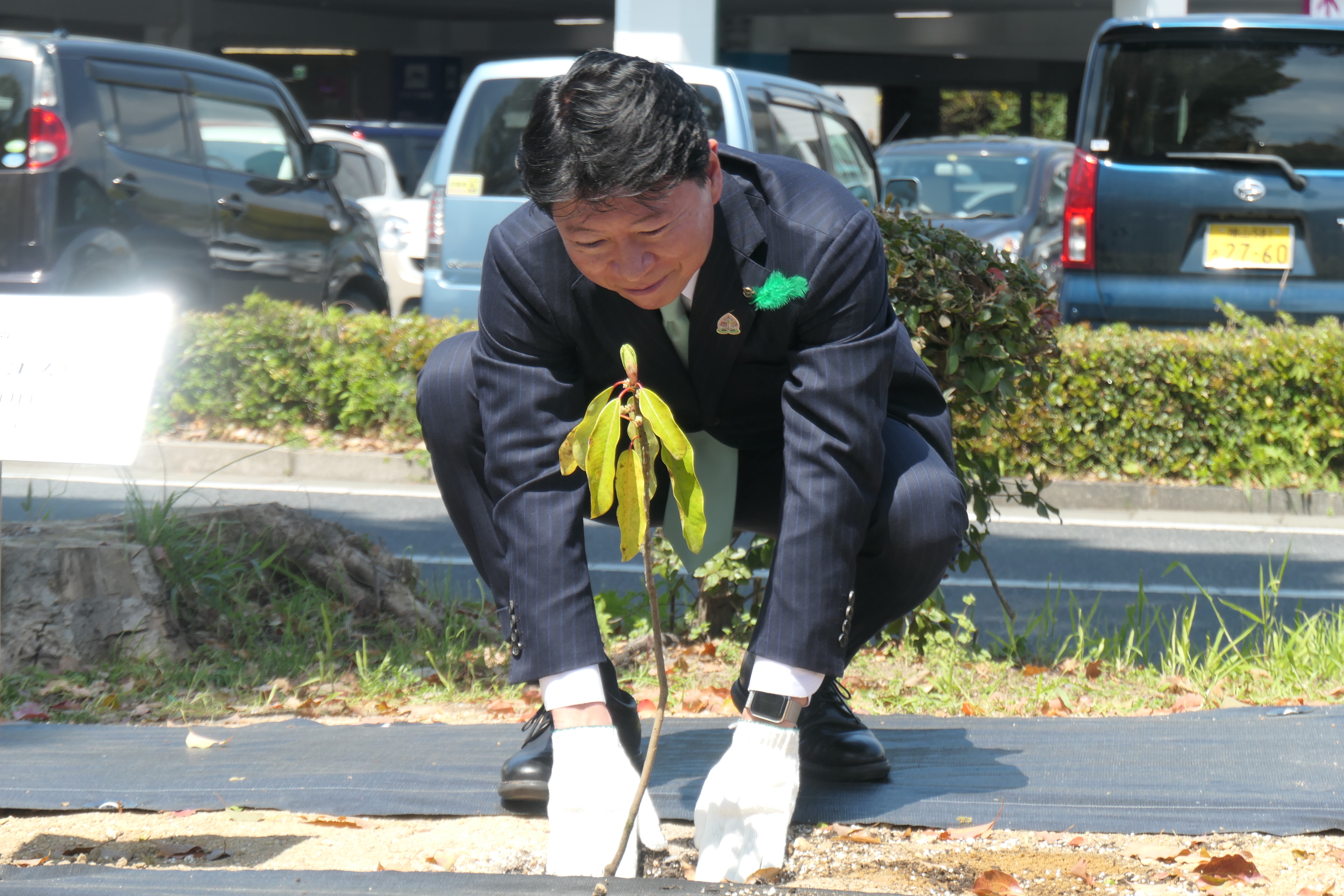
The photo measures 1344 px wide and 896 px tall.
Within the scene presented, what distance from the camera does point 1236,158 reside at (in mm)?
6430

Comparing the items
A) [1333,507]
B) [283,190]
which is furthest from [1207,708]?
[283,190]

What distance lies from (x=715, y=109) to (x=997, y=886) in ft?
16.7

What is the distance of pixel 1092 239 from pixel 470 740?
4879mm

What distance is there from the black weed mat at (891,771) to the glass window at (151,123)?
457 cm

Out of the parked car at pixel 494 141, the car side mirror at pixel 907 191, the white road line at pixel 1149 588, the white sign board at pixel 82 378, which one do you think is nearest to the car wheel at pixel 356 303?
the parked car at pixel 494 141

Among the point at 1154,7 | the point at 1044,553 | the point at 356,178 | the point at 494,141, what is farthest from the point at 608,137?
the point at 1154,7

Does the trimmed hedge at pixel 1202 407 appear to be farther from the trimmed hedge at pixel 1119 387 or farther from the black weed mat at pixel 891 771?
the black weed mat at pixel 891 771

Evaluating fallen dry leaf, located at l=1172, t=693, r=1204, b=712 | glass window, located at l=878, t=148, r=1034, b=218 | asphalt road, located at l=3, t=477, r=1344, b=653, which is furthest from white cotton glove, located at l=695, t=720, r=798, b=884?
glass window, located at l=878, t=148, r=1034, b=218

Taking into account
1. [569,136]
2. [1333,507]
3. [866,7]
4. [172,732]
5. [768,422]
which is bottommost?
[1333,507]

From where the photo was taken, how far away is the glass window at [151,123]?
260 inches

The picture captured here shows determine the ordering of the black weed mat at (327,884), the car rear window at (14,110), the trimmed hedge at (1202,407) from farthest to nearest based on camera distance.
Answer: the trimmed hedge at (1202,407) < the car rear window at (14,110) < the black weed mat at (327,884)

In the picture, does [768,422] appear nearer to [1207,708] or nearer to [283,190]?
[1207,708]

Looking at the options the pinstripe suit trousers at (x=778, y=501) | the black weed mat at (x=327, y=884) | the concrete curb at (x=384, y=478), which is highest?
the pinstripe suit trousers at (x=778, y=501)

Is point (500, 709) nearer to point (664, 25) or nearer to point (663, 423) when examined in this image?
point (663, 423)
